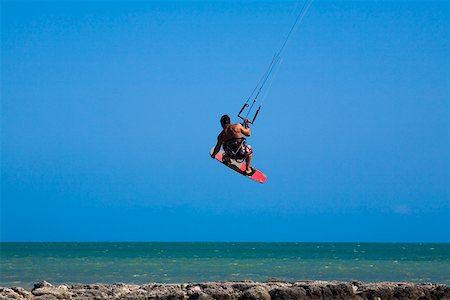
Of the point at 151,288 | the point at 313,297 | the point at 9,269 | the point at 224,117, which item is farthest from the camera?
the point at 9,269

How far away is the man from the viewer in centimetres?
1927

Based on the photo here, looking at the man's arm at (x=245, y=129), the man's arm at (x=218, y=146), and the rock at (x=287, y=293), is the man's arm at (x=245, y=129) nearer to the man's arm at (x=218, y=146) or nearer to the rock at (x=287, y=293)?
the man's arm at (x=218, y=146)

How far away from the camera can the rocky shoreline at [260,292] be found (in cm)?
2058

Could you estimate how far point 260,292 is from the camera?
67.2 feet

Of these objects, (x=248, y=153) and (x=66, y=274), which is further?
(x=66, y=274)

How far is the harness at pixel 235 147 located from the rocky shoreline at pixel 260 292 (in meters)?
3.46

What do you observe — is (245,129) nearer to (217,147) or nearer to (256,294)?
(217,147)

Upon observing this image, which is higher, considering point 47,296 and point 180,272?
point 180,272

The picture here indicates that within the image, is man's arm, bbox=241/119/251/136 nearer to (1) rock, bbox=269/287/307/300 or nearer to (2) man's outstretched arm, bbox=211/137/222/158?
(2) man's outstretched arm, bbox=211/137/222/158

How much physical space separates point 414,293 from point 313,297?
249 centimetres

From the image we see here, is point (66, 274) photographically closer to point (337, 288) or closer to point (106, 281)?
point (106, 281)

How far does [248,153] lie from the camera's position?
19.6 metres

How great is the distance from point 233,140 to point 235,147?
0.17 m

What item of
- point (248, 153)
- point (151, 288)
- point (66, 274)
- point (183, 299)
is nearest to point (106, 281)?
point (66, 274)
